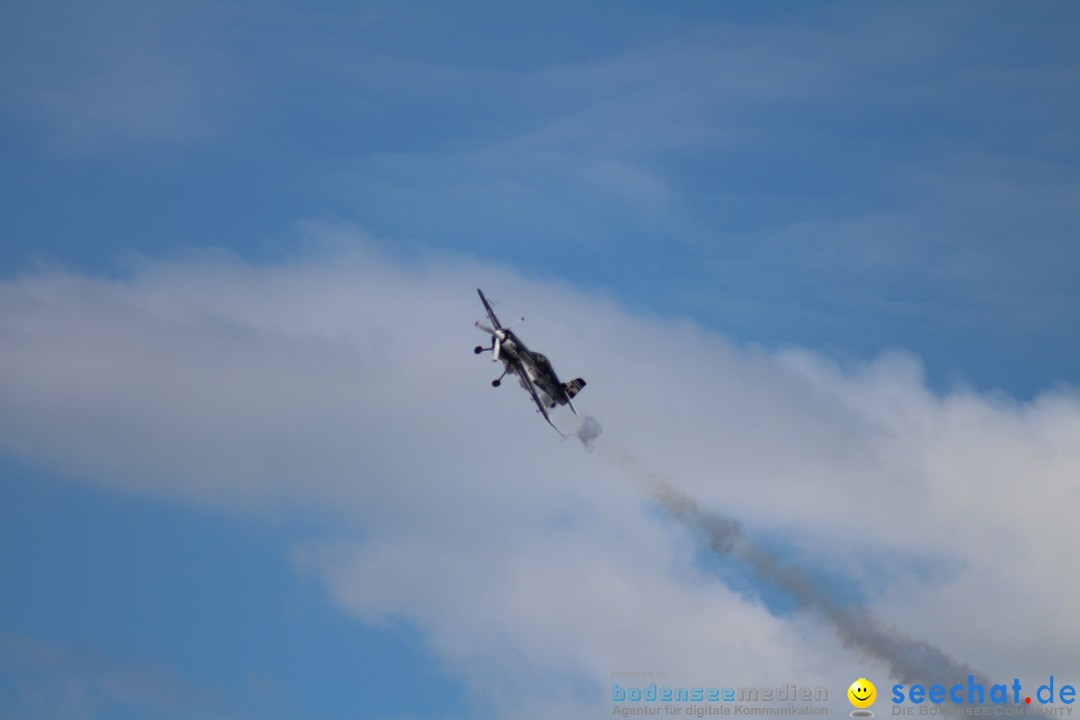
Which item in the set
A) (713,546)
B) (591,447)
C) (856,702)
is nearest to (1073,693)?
(856,702)

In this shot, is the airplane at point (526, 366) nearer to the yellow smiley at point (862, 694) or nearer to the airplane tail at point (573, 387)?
the airplane tail at point (573, 387)

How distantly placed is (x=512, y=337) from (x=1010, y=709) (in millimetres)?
54786

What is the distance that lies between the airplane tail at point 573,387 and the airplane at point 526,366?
1001 millimetres

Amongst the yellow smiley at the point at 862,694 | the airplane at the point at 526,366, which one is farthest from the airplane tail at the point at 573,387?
the yellow smiley at the point at 862,694

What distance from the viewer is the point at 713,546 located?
155 meters

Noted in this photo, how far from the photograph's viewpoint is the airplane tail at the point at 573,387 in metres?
147

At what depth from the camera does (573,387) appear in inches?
5827

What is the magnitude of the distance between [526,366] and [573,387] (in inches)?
267

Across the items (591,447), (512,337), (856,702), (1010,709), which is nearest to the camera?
(856,702)

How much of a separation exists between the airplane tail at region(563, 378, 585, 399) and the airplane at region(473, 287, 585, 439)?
1.00 meters

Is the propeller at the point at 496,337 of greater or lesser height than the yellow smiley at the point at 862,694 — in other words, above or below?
above

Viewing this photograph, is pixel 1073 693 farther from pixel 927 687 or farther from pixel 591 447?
pixel 591 447

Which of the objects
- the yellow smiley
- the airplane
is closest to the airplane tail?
the airplane

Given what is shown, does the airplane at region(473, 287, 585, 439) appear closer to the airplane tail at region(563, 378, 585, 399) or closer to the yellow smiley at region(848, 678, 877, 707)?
the airplane tail at region(563, 378, 585, 399)
